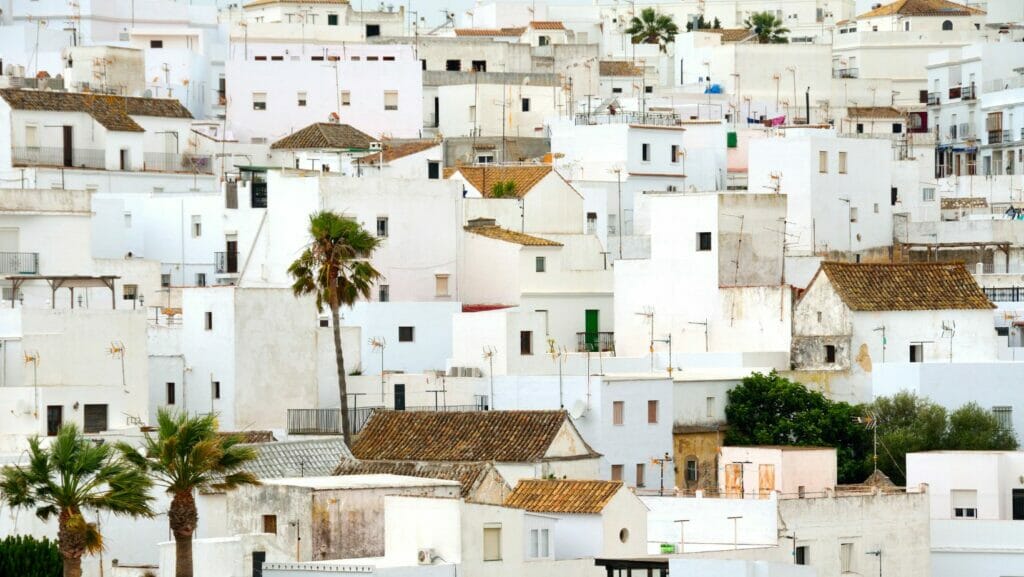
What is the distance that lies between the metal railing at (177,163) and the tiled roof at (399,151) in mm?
5072

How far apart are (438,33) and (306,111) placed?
67.6 ft

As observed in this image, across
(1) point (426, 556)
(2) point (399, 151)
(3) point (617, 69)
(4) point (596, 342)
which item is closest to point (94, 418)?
(1) point (426, 556)

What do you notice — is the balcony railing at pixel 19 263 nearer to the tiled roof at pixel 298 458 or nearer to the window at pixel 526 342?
the window at pixel 526 342

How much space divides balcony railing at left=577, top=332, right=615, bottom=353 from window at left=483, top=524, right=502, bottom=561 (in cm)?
2418

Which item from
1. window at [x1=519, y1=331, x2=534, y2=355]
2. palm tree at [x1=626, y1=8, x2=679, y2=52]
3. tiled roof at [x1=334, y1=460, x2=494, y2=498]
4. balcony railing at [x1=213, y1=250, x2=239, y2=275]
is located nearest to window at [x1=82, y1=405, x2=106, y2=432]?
tiled roof at [x1=334, y1=460, x2=494, y2=498]

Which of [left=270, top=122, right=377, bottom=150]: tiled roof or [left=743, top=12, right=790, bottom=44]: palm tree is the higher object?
[left=743, top=12, right=790, bottom=44]: palm tree

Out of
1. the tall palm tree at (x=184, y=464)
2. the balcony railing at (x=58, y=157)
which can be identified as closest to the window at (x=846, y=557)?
the tall palm tree at (x=184, y=464)

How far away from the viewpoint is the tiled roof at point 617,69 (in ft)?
326

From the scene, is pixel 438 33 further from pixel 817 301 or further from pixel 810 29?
pixel 817 301

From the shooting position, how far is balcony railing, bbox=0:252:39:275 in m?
65.1

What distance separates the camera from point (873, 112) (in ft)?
313

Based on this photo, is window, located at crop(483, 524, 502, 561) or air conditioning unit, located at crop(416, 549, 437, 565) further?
window, located at crop(483, 524, 502, 561)

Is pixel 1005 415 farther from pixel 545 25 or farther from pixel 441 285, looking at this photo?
pixel 545 25

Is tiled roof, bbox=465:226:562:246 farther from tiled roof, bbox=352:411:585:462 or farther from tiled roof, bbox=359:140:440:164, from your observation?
tiled roof, bbox=352:411:585:462
